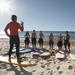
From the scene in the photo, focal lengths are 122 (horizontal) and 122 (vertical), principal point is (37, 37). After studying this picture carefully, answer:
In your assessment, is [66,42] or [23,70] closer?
[23,70]

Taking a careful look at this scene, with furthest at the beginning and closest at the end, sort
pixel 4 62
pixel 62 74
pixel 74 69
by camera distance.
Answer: pixel 4 62 < pixel 74 69 < pixel 62 74

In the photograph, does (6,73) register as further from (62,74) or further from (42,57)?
(42,57)

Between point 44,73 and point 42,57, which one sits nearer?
point 44,73

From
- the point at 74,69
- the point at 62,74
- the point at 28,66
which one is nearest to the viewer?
the point at 62,74

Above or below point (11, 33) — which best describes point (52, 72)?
below

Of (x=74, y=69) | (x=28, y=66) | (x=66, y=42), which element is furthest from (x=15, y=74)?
(x=66, y=42)

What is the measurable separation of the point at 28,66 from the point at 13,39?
4.46 feet

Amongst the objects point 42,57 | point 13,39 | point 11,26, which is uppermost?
point 11,26

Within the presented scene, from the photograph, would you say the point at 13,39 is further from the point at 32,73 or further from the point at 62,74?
the point at 62,74

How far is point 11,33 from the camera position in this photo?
17.8 ft

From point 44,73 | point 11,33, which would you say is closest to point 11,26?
point 11,33

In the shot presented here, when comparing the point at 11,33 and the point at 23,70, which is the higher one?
the point at 11,33

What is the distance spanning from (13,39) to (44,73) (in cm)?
209

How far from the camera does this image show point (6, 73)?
430cm
